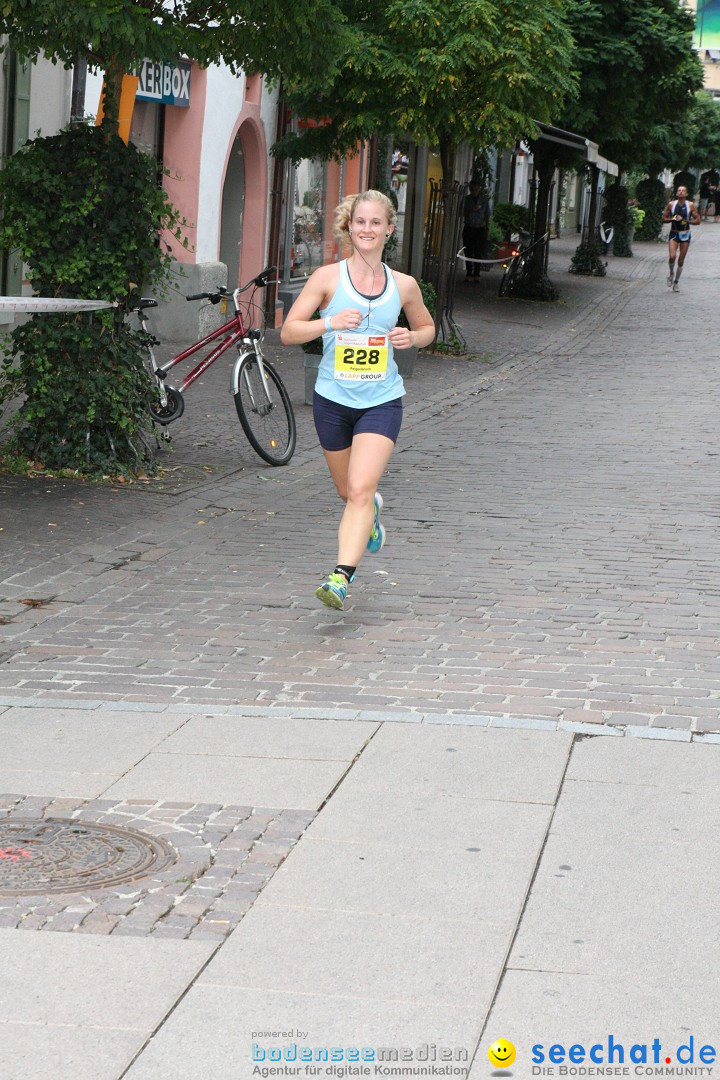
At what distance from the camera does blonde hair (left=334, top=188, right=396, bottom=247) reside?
6844 millimetres

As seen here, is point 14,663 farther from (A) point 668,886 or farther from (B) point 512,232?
(B) point 512,232

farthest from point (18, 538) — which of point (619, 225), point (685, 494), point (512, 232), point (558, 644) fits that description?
point (619, 225)

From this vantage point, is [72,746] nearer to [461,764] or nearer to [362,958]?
[461,764]

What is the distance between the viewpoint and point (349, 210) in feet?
22.8

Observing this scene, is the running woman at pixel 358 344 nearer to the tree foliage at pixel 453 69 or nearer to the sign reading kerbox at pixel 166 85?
the tree foliage at pixel 453 69

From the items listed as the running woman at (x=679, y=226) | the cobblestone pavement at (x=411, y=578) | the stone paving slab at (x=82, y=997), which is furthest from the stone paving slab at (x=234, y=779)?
the running woman at (x=679, y=226)

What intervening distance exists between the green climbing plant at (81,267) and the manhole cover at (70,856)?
5.62m

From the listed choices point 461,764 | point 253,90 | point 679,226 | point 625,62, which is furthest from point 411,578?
point 679,226

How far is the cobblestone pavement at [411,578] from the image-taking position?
6137 mm

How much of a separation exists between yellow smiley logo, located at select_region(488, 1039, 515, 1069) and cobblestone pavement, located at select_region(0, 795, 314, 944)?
821 millimetres

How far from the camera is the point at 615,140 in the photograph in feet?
99.2

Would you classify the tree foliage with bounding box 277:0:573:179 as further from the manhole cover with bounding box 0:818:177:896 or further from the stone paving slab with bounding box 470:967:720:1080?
the stone paving slab with bounding box 470:967:720:1080

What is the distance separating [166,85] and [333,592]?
508 inches

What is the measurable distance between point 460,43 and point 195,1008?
46.6ft
